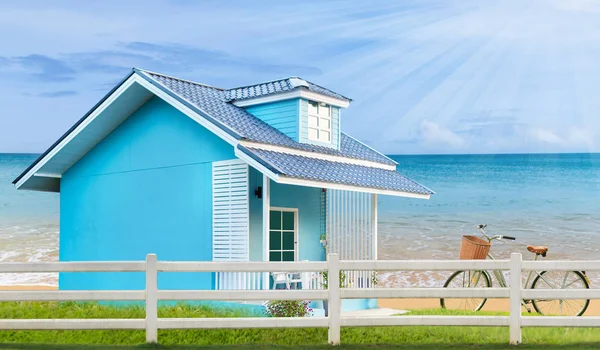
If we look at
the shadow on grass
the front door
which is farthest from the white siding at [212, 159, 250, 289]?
the shadow on grass

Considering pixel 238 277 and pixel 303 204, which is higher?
pixel 303 204

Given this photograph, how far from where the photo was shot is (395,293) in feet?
28.7

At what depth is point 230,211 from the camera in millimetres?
12875

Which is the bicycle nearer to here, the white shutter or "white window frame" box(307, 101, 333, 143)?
the white shutter

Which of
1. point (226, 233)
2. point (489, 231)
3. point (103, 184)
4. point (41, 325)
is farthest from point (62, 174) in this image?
point (489, 231)

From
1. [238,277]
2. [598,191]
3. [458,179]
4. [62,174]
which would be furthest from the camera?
[458,179]

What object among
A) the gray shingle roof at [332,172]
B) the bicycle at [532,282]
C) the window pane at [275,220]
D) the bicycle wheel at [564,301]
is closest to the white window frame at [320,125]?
the gray shingle roof at [332,172]

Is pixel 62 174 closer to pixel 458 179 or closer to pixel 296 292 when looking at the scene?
pixel 296 292

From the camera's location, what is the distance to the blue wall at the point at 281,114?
14672mm

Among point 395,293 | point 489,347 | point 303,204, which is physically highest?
point 303,204

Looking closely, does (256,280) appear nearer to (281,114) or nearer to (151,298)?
(151,298)

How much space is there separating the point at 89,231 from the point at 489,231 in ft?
89.8

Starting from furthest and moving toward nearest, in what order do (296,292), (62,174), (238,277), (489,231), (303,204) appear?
(489,231), (62,174), (303,204), (238,277), (296,292)

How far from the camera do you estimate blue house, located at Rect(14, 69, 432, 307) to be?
12.9 m
